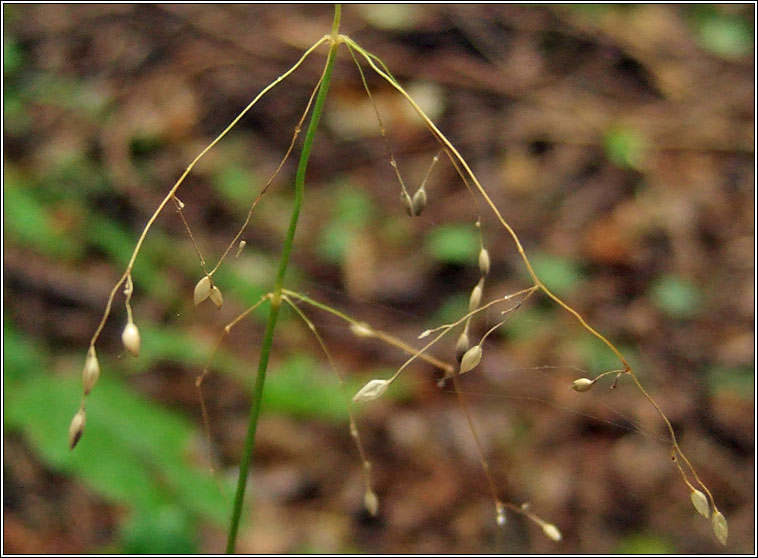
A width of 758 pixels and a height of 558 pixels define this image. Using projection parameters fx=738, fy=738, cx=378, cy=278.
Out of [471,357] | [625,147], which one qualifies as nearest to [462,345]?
[471,357]

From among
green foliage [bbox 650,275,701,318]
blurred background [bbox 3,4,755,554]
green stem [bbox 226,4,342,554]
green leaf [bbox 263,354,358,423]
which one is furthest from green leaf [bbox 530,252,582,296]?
green stem [bbox 226,4,342,554]

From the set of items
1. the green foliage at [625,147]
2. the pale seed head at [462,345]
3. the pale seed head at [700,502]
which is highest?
the pale seed head at [462,345]

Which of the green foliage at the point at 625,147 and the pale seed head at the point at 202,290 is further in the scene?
the green foliage at the point at 625,147

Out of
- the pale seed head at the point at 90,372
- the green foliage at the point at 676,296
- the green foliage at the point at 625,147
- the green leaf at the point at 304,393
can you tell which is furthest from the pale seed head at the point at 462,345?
the green foliage at the point at 625,147

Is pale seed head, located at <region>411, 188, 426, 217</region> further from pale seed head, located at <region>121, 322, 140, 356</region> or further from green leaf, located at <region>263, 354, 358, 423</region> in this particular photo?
green leaf, located at <region>263, 354, 358, 423</region>

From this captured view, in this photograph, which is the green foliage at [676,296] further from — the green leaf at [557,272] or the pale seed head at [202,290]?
the pale seed head at [202,290]

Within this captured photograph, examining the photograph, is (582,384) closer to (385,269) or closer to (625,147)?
(385,269)

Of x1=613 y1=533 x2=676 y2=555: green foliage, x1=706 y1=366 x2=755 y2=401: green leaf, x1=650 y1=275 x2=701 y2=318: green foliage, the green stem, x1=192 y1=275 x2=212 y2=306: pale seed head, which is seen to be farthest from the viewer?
x1=650 y1=275 x2=701 y2=318: green foliage

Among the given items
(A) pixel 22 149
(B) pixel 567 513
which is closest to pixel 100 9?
(A) pixel 22 149

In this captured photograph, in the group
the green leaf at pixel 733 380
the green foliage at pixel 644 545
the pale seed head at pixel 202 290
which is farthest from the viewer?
the green leaf at pixel 733 380
